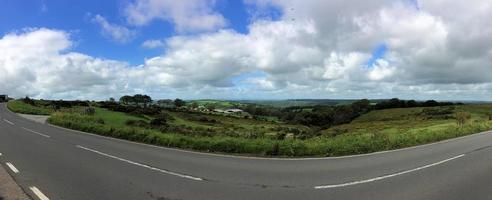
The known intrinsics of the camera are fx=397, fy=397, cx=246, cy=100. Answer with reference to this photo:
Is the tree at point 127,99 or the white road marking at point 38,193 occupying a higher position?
the tree at point 127,99

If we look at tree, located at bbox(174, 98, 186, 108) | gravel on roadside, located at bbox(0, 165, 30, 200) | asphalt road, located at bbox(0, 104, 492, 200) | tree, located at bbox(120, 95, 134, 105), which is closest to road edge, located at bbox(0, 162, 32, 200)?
gravel on roadside, located at bbox(0, 165, 30, 200)

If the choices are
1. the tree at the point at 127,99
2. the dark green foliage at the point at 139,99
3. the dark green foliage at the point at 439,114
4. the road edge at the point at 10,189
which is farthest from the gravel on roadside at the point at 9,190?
the tree at the point at 127,99

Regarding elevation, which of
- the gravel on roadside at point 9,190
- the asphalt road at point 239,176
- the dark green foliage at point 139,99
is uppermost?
the dark green foliage at point 139,99

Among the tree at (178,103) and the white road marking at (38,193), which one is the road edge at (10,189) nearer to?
the white road marking at (38,193)

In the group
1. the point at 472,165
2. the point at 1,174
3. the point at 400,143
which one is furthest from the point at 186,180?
the point at 400,143

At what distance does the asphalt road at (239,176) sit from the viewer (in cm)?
855

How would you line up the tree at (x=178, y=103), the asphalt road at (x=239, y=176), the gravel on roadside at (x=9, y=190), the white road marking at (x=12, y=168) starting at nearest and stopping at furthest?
the gravel on roadside at (x=9, y=190) → the asphalt road at (x=239, y=176) → the white road marking at (x=12, y=168) → the tree at (x=178, y=103)

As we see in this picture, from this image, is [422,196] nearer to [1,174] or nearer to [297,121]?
[1,174]

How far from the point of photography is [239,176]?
10.7m

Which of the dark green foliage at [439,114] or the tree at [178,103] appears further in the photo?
the tree at [178,103]

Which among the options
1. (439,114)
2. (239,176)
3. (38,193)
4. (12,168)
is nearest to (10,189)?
(38,193)

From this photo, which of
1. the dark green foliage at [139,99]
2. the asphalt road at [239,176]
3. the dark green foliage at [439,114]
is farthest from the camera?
the dark green foliage at [139,99]

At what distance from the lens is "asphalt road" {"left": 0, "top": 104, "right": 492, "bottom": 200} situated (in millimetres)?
8547

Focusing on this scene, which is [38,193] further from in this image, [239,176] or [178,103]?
[178,103]
